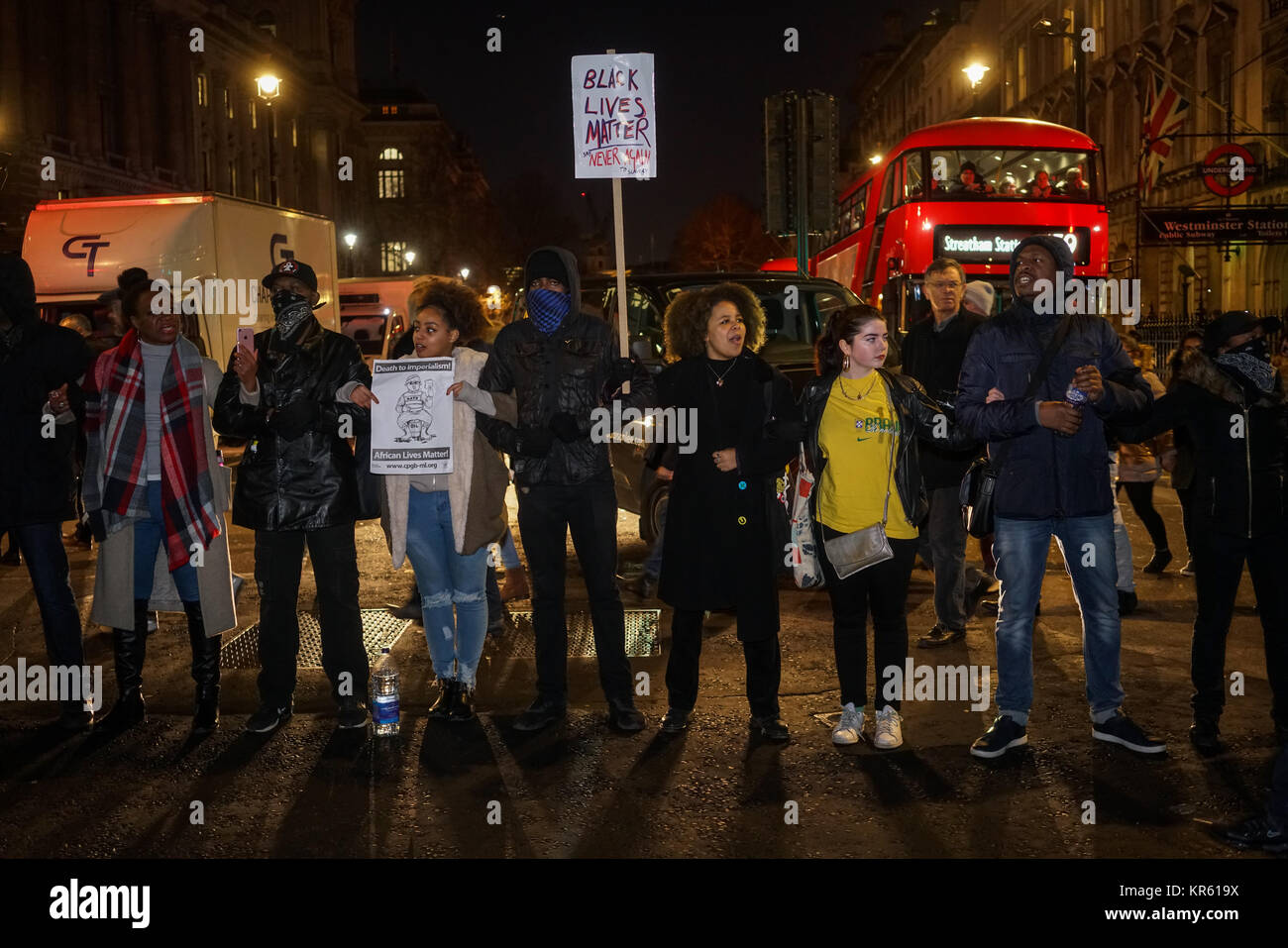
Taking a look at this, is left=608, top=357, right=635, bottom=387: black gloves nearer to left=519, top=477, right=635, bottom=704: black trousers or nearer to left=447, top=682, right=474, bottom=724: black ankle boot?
left=519, top=477, right=635, bottom=704: black trousers

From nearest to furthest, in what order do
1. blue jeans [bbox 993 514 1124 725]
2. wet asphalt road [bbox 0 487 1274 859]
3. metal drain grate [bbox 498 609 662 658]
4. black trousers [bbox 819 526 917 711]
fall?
wet asphalt road [bbox 0 487 1274 859], blue jeans [bbox 993 514 1124 725], black trousers [bbox 819 526 917 711], metal drain grate [bbox 498 609 662 658]

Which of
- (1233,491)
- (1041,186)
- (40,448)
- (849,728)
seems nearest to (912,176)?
(1041,186)

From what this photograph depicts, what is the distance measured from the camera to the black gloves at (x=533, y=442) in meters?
5.66

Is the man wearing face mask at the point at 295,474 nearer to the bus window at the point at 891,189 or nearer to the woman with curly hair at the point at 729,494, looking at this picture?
the woman with curly hair at the point at 729,494

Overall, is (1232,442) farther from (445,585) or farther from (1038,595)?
(445,585)

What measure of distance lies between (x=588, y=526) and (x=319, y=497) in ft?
4.11

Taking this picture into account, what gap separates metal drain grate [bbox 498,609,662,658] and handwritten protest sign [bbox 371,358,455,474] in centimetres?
157

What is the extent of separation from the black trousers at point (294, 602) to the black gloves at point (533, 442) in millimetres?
969

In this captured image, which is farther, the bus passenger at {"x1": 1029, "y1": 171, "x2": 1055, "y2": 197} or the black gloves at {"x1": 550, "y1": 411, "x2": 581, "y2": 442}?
the bus passenger at {"x1": 1029, "y1": 171, "x2": 1055, "y2": 197}

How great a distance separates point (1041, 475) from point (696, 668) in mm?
1775

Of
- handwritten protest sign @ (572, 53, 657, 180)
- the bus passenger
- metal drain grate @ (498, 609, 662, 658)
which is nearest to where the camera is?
metal drain grate @ (498, 609, 662, 658)

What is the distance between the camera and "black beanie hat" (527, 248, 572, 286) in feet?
19.0

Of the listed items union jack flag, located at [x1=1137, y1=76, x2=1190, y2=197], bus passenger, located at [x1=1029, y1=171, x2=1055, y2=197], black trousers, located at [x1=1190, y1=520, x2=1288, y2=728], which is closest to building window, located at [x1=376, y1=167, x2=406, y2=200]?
union jack flag, located at [x1=1137, y1=76, x2=1190, y2=197]

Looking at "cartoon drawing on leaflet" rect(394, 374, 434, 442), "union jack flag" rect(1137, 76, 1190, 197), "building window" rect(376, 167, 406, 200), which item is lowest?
"cartoon drawing on leaflet" rect(394, 374, 434, 442)
